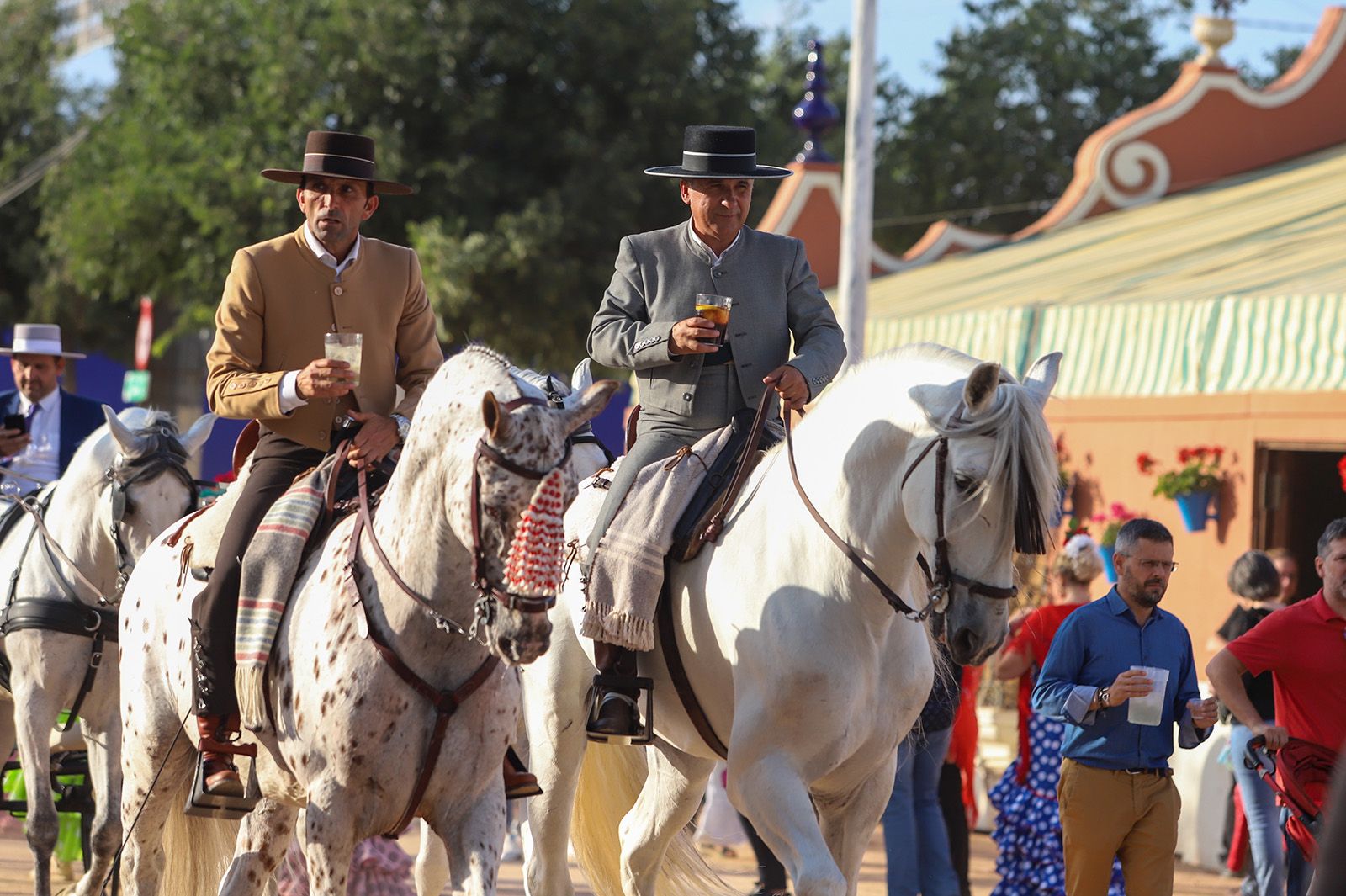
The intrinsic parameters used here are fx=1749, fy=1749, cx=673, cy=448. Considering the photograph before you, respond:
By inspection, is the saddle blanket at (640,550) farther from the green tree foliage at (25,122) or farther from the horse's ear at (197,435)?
the green tree foliage at (25,122)

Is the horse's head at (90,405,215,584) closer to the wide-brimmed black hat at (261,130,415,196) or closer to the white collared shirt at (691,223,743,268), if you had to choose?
the wide-brimmed black hat at (261,130,415,196)

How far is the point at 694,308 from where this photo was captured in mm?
6215

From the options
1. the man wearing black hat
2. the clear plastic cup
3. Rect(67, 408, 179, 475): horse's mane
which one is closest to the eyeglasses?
the clear plastic cup

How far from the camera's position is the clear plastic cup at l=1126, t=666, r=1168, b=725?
643 centimetres

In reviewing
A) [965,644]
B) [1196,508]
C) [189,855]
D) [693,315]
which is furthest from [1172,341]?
[189,855]

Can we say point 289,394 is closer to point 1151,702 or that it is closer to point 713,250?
point 713,250

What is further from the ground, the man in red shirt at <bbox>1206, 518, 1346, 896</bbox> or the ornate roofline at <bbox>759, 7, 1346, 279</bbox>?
the ornate roofline at <bbox>759, 7, 1346, 279</bbox>

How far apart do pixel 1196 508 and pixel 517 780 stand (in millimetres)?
8905

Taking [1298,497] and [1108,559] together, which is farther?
[1298,497]

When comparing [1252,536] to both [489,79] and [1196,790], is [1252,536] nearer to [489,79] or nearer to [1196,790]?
[1196,790]

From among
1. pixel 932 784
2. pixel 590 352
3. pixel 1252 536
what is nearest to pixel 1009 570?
pixel 590 352

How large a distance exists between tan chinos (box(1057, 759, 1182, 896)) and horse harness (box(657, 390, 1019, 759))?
1534 millimetres

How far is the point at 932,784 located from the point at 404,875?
2.61 m

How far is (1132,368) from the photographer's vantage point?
13328 mm
